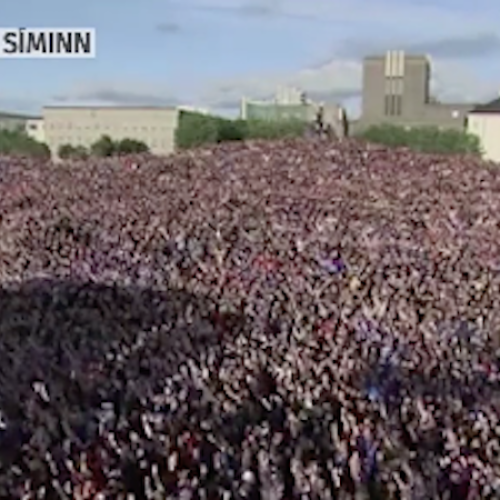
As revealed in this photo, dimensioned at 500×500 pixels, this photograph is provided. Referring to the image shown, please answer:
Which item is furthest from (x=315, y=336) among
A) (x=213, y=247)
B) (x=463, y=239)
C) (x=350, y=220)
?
(x=350, y=220)

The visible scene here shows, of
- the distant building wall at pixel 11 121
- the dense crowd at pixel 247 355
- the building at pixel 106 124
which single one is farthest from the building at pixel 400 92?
the dense crowd at pixel 247 355

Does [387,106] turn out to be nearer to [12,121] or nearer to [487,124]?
[487,124]

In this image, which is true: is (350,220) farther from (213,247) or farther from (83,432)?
(83,432)

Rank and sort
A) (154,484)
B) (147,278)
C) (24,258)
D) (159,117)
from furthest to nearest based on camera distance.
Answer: (159,117), (24,258), (147,278), (154,484)

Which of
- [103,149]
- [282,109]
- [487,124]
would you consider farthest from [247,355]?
[487,124]

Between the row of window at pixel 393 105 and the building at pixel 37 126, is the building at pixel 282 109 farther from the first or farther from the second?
the row of window at pixel 393 105

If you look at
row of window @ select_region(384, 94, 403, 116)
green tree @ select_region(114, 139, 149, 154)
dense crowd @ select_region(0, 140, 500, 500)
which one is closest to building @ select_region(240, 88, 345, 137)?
green tree @ select_region(114, 139, 149, 154)

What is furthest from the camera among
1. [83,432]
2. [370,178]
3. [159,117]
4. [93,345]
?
[159,117]
